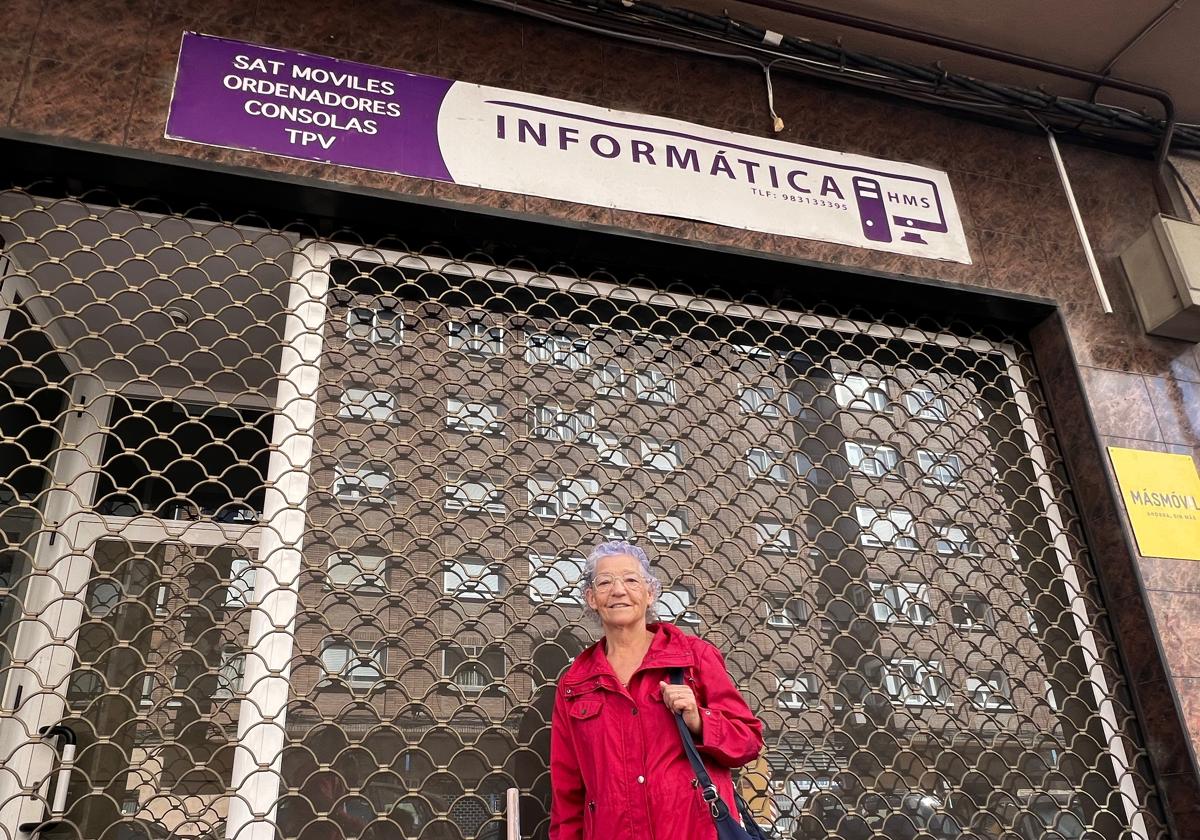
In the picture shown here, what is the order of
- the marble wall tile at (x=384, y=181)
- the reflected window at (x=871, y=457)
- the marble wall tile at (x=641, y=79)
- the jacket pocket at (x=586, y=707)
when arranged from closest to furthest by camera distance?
the jacket pocket at (x=586, y=707) < the marble wall tile at (x=384, y=181) < the reflected window at (x=871, y=457) < the marble wall tile at (x=641, y=79)

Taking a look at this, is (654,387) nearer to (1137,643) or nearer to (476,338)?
(476,338)

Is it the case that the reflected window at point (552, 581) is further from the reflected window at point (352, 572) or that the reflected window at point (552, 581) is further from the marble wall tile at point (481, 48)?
the marble wall tile at point (481, 48)

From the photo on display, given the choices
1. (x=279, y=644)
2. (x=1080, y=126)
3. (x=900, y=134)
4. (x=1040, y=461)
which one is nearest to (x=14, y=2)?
(x=279, y=644)

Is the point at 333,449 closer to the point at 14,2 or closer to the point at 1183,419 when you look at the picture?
the point at 14,2

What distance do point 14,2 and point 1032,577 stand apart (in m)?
3.53

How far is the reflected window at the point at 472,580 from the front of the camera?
254 cm

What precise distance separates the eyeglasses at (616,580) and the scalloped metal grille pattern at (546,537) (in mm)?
356

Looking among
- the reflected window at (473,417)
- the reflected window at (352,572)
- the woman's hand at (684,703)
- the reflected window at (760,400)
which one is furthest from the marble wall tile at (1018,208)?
the reflected window at (352,572)

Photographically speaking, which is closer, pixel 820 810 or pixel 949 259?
pixel 820 810

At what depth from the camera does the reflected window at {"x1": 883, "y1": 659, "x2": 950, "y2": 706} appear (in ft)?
9.11

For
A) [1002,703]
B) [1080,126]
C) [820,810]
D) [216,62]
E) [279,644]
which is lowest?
[820,810]

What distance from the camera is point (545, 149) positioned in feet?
9.86

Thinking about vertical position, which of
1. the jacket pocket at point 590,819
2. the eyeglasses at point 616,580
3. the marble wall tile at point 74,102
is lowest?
the jacket pocket at point 590,819

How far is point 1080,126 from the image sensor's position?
3.79 meters
